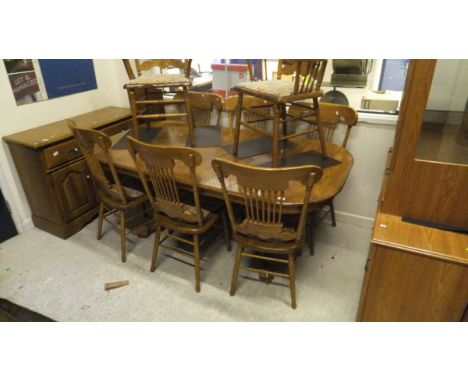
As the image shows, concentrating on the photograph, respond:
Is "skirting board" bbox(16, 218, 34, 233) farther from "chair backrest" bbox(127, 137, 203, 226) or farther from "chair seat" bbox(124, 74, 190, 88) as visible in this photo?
"chair seat" bbox(124, 74, 190, 88)

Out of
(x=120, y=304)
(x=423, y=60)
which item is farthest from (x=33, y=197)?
(x=423, y=60)

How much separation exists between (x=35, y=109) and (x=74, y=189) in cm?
70

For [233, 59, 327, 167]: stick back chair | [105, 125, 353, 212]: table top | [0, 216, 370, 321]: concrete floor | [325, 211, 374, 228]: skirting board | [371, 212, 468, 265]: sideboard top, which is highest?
[233, 59, 327, 167]: stick back chair

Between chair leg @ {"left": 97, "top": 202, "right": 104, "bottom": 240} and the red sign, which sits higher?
the red sign

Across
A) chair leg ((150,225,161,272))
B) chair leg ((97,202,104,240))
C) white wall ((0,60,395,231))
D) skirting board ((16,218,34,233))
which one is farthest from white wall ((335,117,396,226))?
skirting board ((16,218,34,233))

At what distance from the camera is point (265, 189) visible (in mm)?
1440

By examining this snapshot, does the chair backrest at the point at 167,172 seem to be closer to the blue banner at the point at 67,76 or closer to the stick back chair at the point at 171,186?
the stick back chair at the point at 171,186

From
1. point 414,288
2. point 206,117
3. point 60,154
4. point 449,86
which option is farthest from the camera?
point 206,117

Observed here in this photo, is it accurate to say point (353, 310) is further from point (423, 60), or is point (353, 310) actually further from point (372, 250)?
point (423, 60)

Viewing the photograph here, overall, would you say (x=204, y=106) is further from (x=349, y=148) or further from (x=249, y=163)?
(x=349, y=148)

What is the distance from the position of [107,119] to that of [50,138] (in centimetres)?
54

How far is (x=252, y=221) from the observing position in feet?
5.48

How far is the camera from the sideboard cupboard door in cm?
234

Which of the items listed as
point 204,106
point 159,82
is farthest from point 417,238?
point 204,106
